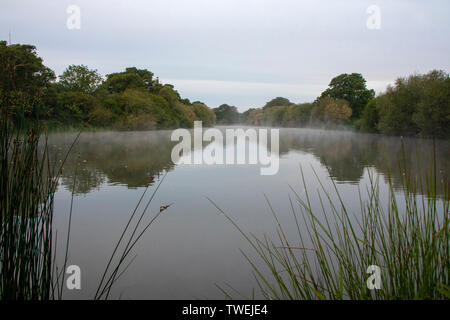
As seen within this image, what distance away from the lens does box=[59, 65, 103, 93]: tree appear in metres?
31.3

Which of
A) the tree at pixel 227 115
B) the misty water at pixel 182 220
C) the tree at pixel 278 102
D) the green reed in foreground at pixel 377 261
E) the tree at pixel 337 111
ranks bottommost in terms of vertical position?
the misty water at pixel 182 220

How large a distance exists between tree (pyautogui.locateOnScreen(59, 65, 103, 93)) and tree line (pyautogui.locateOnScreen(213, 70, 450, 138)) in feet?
80.5

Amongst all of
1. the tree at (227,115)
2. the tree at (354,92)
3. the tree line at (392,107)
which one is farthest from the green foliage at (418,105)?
the tree at (227,115)

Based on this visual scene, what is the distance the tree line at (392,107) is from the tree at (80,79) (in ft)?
80.5

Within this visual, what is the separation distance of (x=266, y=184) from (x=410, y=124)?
65.1ft

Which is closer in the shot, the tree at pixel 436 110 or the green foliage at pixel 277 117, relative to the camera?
the tree at pixel 436 110

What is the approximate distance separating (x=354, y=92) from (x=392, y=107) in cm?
2185

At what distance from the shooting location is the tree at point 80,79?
31.3 metres

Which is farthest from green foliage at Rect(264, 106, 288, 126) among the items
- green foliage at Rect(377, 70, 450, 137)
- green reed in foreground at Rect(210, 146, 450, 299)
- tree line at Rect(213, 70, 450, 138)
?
green reed in foreground at Rect(210, 146, 450, 299)

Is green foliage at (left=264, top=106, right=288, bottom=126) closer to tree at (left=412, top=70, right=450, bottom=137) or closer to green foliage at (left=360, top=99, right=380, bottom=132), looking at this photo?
green foliage at (left=360, top=99, right=380, bottom=132)

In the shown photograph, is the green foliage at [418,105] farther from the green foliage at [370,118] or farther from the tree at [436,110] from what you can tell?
the green foliage at [370,118]

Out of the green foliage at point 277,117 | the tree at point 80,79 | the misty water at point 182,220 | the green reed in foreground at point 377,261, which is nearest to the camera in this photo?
the green reed in foreground at point 377,261
